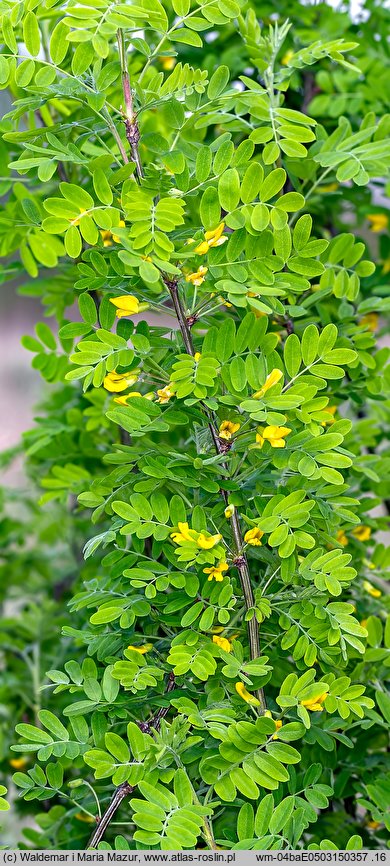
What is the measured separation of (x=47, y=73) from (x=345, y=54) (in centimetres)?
53

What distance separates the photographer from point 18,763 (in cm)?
91

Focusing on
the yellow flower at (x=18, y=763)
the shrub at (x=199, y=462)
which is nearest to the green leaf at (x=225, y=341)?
the shrub at (x=199, y=462)

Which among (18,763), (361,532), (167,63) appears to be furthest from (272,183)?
(18,763)

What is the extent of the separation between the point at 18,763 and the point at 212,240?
66cm

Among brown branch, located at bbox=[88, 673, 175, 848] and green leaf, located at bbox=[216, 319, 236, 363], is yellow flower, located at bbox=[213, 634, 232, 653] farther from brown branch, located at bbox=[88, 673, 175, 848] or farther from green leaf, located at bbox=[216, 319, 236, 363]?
green leaf, located at bbox=[216, 319, 236, 363]

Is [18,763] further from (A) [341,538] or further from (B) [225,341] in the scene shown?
(B) [225,341]

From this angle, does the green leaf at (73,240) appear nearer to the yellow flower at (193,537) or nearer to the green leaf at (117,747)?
the yellow flower at (193,537)

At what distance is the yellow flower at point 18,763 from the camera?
2.99 feet

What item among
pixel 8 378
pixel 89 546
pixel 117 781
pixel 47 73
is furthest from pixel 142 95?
pixel 8 378

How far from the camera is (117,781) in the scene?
0.52 meters

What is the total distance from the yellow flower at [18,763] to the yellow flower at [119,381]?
557 mm

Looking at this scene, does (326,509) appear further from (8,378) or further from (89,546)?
(8,378)

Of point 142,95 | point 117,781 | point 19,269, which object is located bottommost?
point 117,781

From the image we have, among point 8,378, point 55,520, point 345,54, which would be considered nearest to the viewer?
point 345,54
